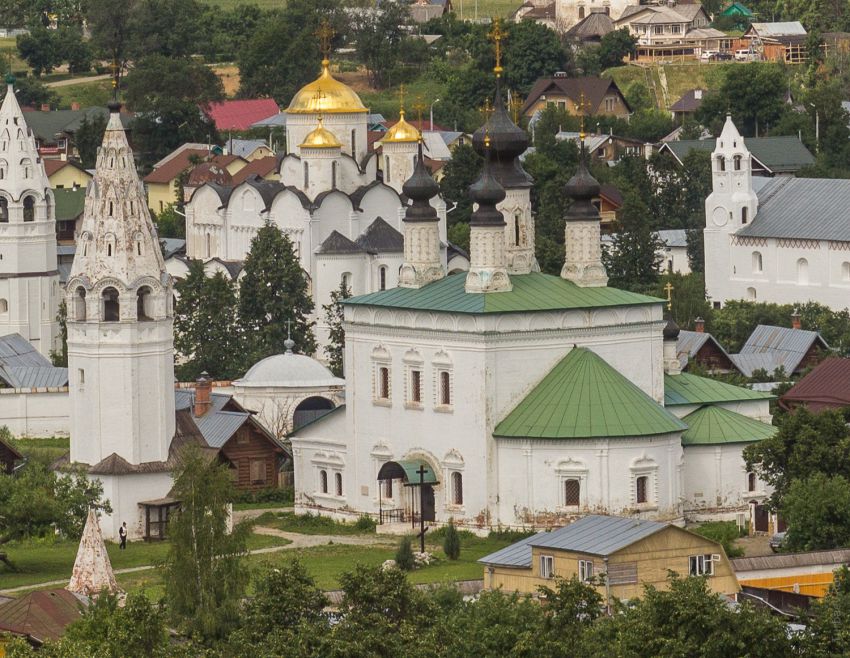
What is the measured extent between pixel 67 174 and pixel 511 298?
46.4 m

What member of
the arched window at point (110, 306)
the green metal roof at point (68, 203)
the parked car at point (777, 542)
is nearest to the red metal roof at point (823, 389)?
the parked car at point (777, 542)

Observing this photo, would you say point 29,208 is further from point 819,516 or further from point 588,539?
point 588,539

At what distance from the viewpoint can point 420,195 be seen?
61.1m

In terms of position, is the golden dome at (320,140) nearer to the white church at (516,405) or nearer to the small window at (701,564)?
the white church at (516,405)

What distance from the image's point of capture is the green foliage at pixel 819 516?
50.8m

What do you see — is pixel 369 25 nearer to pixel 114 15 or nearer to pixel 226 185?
pixel 114 15

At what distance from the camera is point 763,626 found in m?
39.8

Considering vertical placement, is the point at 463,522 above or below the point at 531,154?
below

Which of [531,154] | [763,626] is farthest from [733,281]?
Result: [763,626]

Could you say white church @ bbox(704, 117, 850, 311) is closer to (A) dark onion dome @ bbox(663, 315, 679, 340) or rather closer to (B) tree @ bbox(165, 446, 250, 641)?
(A) dark onion dome @ bbox(663, 315, 679, 340)

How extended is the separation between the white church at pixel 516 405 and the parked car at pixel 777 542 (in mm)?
1948

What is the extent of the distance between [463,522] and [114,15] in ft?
228

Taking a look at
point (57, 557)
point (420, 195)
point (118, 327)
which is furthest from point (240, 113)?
point (57, 557)

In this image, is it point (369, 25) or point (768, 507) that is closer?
point (768, 507)
